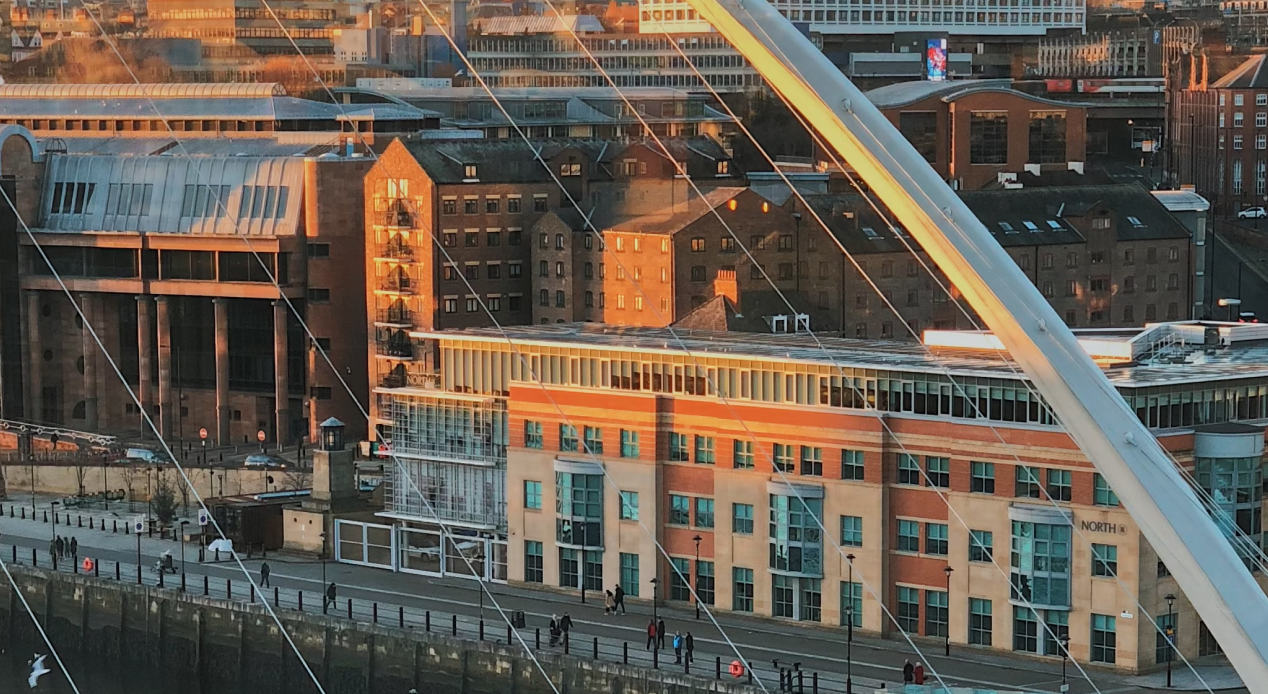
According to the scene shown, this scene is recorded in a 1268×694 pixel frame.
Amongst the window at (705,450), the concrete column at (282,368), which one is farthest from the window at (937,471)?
the concrete column at (282,368)

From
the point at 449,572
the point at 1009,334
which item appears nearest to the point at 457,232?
the point at 449,572

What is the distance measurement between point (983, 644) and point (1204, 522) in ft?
70.5

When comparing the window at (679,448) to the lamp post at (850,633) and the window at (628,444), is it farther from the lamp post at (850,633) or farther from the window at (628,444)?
the lamp post at (850,633)

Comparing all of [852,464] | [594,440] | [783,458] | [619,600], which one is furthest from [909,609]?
[594,440]

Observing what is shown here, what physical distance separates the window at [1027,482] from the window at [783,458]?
364cm

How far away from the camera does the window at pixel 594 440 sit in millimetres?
42875

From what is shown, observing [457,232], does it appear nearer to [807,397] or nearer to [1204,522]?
[807,397]

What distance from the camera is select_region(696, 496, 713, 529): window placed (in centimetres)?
4169

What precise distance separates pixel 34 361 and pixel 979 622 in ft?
123

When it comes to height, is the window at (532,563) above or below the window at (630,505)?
below

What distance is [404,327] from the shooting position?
6256cm

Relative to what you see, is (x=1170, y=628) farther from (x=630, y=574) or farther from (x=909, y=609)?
(x=630, y=574)

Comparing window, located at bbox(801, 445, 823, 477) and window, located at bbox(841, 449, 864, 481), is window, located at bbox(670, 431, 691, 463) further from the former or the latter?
window, located at bbox(841, 449, 864, 481)

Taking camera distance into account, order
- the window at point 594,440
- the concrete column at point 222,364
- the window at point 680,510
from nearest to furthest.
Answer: the window at point 680,510 < the window at point 594,440 < the concrete column at point 222,364
